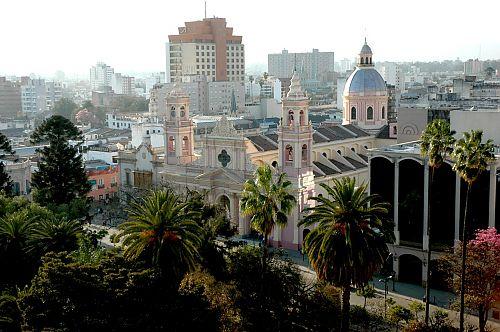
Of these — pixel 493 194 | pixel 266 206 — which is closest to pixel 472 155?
pixel 493 194

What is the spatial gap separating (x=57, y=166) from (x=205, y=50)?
117 m

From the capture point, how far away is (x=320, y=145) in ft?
219

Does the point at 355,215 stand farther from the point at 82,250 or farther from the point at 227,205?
the point at 227,205

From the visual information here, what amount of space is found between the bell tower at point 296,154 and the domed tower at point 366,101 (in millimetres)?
21420

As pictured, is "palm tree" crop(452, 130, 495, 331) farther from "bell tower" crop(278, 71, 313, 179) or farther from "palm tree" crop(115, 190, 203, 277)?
"bell tower" crop(278, 71, 313, 179)

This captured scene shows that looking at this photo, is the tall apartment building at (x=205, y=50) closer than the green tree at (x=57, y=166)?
No

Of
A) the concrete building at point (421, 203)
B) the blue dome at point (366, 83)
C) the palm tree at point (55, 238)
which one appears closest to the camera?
the palm tree at point (55, 238)

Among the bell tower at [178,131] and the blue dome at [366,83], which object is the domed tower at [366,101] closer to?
the blue dome at [366,83]

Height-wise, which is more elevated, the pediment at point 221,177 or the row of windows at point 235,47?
the row of windows at point 235,47

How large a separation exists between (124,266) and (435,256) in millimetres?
20678

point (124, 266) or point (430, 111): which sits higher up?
point (430, 111)

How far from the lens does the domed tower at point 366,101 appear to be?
78250 mm

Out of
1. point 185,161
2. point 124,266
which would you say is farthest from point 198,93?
point 124,266

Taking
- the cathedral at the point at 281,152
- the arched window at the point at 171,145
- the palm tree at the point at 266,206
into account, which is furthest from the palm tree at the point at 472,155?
the arched window at the point at 171,145
